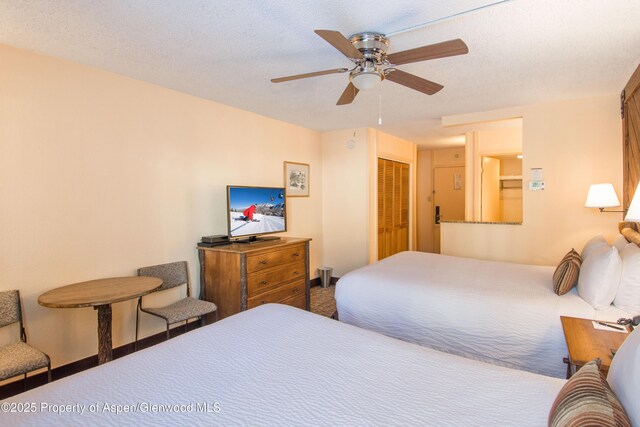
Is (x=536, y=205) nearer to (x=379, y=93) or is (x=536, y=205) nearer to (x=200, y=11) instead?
(x=379, y=93)

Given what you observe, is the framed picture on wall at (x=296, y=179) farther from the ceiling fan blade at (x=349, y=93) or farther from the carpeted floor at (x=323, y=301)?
the ceiling fan blade at (x=349, y=93)

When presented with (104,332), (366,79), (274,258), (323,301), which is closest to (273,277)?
(274,258)

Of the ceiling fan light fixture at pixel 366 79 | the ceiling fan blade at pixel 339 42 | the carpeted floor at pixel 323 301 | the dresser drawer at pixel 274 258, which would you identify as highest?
the ceiling fan blade at pixel 339 42

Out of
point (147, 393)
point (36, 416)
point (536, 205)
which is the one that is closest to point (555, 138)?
point (536, 205)

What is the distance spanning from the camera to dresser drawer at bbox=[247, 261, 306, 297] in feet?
10.5

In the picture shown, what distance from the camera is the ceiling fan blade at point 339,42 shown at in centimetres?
168

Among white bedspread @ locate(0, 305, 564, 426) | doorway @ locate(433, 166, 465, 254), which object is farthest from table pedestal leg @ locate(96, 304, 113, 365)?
doorway @ locate(433, 166, 465, 254)

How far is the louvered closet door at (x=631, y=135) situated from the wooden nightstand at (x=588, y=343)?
1835mm

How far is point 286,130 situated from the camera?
15.0ft

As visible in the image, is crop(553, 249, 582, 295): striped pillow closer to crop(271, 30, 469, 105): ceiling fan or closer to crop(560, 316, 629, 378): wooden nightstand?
crop(560, 316, 629, 378): wooden nightstand

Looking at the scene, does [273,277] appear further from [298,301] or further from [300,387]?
[300,387]

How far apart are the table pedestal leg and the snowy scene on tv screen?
135 centimetres

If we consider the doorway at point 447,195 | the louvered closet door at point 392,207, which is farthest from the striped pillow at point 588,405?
the doorway at point 447,195

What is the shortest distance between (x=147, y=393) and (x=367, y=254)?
3.92m
